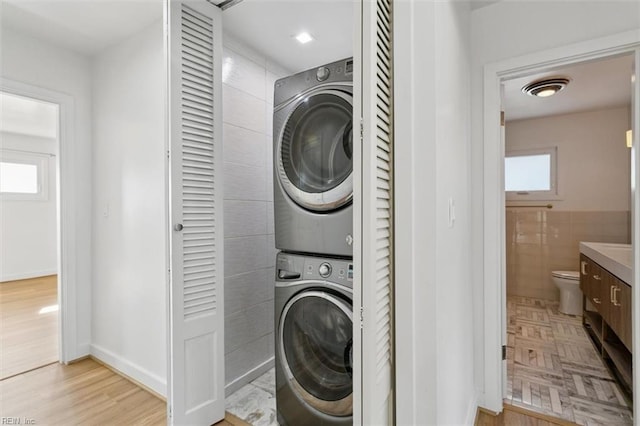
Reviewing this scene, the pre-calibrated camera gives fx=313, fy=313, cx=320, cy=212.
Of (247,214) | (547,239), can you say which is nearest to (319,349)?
(247,214)

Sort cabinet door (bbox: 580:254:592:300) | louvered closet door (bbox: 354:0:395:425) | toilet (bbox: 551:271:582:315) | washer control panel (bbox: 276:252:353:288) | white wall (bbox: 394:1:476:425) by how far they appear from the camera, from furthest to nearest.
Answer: toilet (bbox: 551:271:582:315) → cabinet door (bbox: 580:254:592:300) → washer control panel (bbox: 276:252:353:288) → white wall (bbox: 394:1:476:425) → louvered closet door (bbox: 354:0:395:425)

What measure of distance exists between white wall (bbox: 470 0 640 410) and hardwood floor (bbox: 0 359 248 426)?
1614mm

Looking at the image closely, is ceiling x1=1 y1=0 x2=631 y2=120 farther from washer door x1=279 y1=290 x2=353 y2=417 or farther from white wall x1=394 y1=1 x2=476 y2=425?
washer door x1=279 y1=290 x2=353 y2=417

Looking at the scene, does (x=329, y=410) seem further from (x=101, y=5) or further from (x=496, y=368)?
A: (x=101, y=5)

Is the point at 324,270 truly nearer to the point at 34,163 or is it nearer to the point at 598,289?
the point at 34,163

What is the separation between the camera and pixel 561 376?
2230mm

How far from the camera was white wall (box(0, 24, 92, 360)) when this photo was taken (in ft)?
4.72

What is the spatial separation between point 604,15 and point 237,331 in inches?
106

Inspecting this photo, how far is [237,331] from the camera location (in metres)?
2.04

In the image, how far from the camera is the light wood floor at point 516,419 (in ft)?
5.76

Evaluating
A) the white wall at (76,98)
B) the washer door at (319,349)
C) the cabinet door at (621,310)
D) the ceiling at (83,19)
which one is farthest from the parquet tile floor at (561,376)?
the ceiling at (83,19)

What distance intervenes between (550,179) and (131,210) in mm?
4751

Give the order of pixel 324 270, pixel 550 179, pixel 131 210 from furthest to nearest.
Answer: pixel 550 179 → pixel 131 210 → pixel 324 270

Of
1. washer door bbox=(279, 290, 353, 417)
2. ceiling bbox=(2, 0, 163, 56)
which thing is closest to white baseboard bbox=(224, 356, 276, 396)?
washer door bbox=(279, 290, 353, 417)
